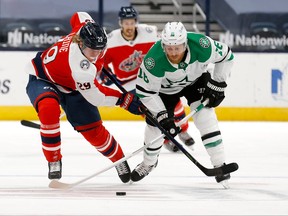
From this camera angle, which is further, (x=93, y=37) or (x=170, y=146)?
(x=170, y=146)

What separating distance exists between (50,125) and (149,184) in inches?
25.4

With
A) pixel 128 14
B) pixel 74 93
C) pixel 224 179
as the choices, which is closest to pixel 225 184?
pixel 224 179

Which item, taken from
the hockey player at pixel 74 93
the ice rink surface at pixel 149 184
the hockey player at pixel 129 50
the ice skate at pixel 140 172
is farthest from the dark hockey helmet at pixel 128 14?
the ice skate at pixel 140 172

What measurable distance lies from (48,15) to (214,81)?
5.22 m

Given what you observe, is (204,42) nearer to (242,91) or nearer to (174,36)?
(174,36)

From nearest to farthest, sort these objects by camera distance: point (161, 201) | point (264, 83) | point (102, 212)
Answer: point (102, 212)
point (161, 201)
point (264, 83)

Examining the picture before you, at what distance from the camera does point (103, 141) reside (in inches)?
191

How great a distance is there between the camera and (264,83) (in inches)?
361

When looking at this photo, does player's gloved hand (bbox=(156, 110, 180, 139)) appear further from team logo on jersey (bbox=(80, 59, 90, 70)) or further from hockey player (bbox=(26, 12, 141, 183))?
team logo on jersey (bbox=(80, 59, 90, 70))

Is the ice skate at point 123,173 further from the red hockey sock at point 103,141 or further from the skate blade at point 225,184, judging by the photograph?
the skate blade at point 225,184

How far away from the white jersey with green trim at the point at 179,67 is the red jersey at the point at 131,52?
2337mm

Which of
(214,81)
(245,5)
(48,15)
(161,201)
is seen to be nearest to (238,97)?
(245,5)

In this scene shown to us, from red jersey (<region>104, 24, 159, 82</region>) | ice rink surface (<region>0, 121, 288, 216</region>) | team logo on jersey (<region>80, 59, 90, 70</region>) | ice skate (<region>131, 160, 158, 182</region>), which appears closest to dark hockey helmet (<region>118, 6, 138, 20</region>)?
red jersey (<region>104, 24, 159, 82</region>)

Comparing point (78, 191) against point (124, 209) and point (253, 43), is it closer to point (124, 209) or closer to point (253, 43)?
point (124, 209)
